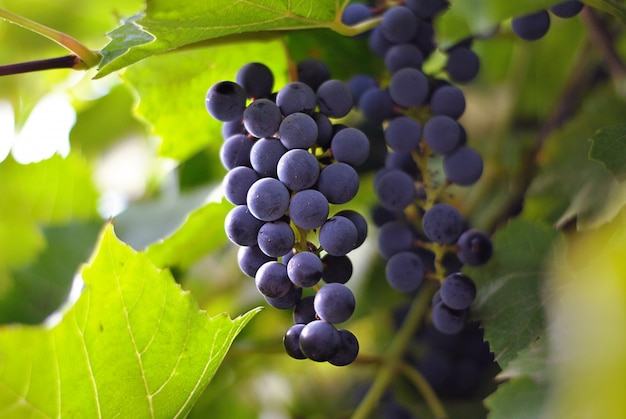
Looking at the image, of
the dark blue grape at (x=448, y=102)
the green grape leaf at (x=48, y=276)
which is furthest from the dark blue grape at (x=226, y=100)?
the green grape leaf at (x=48, y=276)

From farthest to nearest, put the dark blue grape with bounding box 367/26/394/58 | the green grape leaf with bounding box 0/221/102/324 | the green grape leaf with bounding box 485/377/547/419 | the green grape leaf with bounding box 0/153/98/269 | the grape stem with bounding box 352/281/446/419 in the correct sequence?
the green grape leaf with bounding box 0/153/98/269 < the green grape leaf with bounding box 0/221/102/324 < the grape stem with bounding box 352/281/446/419 < the dark blue grape with bounding box 367/26/394/58 < the green grape leaf with bounding box 485/377/547/419

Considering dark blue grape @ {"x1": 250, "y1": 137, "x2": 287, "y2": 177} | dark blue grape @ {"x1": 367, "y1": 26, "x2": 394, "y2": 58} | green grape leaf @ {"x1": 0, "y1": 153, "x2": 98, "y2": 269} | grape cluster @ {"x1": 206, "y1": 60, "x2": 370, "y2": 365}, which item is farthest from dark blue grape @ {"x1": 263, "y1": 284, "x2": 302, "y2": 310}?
green grape leaf @ {"x1": 0, "y1": 153, "x2": 98, "y2": 269}

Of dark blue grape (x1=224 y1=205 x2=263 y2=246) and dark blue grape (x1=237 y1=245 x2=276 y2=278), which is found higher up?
dark blue grape (x1=224 y1=205 x2=263 y2=246)

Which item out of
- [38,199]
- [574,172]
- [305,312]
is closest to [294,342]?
[305,312]

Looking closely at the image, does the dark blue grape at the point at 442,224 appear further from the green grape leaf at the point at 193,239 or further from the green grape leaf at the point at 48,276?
the green grape leaf at the point at 48,276

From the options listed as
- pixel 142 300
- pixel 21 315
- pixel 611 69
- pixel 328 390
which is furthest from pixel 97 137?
pixel 611 69

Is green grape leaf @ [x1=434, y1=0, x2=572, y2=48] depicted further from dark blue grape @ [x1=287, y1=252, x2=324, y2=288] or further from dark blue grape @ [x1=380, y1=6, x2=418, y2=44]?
dark blue grape @ [x1=287, y1=252, x2=324, y2=288]

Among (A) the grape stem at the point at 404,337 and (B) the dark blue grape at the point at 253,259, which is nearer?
(B) the dark blue grape at the point at 253,259

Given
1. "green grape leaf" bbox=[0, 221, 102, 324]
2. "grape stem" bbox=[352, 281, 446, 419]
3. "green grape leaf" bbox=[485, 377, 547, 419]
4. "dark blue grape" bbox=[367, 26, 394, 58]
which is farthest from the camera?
"green grape leaf" bbox=[0, 221, 102, 324]
